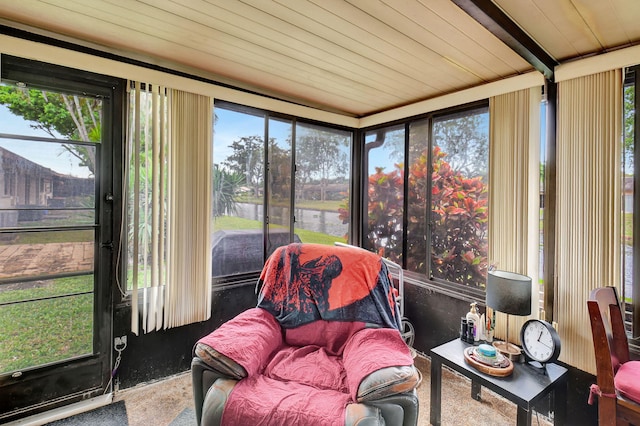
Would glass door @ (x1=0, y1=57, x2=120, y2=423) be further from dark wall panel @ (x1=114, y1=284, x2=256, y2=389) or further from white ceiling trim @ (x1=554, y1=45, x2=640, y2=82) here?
white ceiling trim @ (x1=554, y1=45, x2=640, y2=82)

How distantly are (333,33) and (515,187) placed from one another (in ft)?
5.21

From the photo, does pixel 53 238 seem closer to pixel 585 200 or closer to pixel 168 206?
pixel 168 206

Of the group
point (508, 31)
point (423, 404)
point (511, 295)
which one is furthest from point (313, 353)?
point (508, 31)

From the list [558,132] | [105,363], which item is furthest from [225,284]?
[558,132]

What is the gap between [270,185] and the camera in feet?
9.05

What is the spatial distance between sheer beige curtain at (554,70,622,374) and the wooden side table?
0.28 metres

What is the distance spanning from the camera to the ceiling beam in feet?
4.22

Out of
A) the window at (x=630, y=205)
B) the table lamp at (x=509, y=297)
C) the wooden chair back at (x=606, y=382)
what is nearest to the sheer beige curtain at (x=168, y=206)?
the table lamp at (x=509, y=297)

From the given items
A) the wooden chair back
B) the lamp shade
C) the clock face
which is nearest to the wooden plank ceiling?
the lamp shade

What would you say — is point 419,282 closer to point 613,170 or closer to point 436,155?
point 436,155

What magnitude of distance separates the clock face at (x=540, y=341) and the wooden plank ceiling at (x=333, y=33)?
1.55 meters

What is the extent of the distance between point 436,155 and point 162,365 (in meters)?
2.82

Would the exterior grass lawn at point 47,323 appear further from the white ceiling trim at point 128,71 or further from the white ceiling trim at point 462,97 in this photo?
the white ceiling trim at point 462,97

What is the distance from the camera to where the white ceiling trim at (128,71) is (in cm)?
165
